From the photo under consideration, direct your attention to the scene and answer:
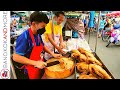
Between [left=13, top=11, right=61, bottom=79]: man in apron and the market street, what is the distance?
40cm

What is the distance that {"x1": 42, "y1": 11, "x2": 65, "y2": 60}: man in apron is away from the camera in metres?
1.77

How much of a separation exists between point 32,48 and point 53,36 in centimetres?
21

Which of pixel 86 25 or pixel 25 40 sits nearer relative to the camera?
pixel 25 40

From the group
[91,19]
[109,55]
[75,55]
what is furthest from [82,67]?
[91,19]

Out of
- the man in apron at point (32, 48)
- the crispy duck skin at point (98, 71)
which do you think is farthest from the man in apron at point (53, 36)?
the crispy duck skin at point (98, 71)

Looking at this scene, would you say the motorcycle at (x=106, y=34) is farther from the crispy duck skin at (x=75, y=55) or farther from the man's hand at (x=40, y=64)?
the man's hand at (x=40, y=64)

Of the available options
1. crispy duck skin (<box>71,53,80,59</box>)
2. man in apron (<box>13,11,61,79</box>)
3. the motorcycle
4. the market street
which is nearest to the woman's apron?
man in apron (<box>13,11,61,79</box>)

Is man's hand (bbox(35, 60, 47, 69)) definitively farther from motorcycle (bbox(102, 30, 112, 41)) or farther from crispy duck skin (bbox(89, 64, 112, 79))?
motorcycle (bbox(102, 30, 112, 41))
